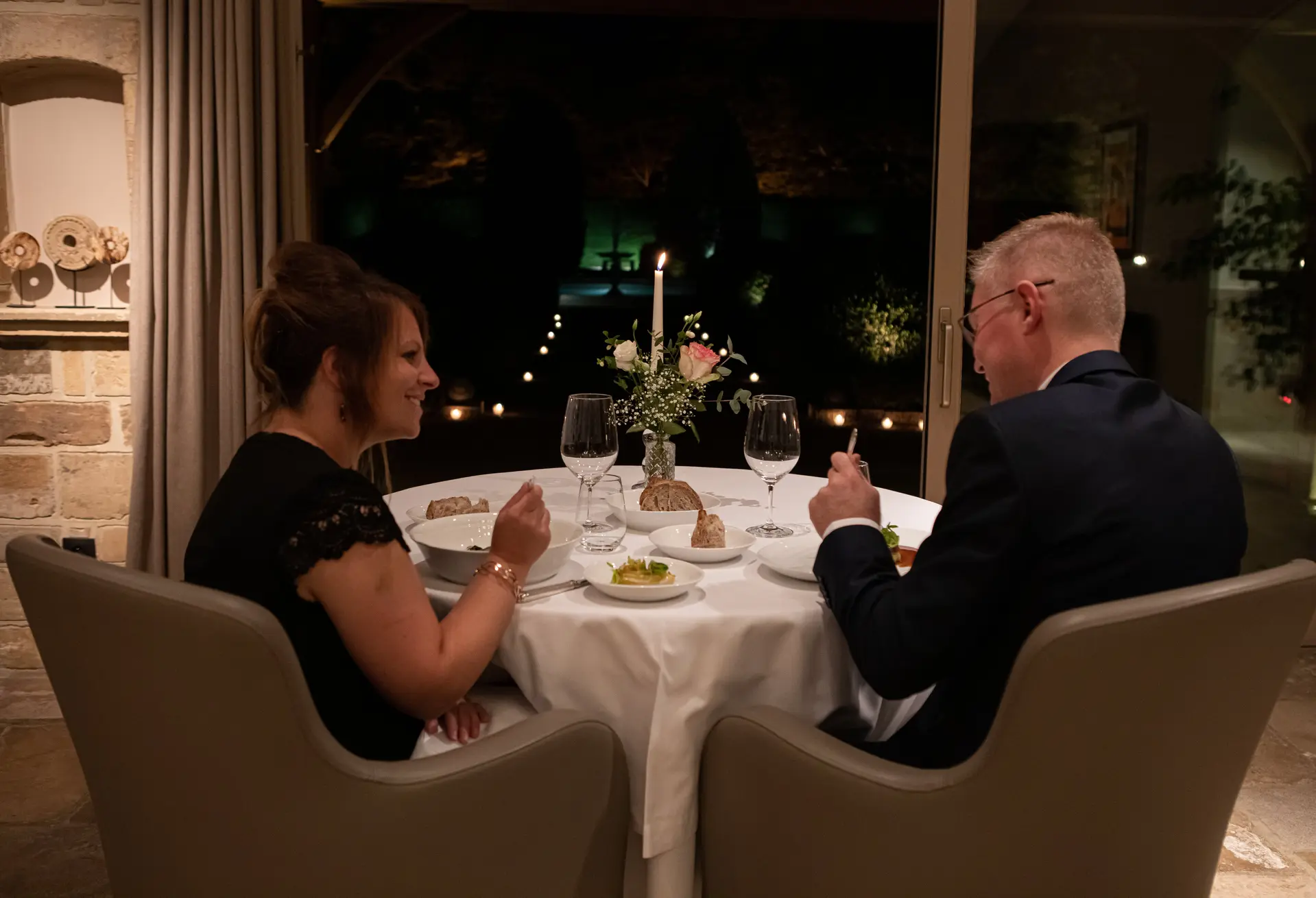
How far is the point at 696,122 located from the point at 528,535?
465cm

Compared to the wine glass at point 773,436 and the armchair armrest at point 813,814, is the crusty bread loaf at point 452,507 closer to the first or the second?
the wine glass at point 773,436

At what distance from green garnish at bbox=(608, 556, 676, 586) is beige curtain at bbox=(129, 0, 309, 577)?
237 cm

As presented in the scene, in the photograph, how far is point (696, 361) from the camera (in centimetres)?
202

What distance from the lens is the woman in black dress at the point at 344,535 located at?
1279mm

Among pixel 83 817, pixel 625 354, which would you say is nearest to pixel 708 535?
pixel 625 354

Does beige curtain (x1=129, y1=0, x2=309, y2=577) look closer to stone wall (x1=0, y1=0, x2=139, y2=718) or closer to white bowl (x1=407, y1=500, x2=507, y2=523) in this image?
stone wall (x1=0, y1=0, x2=139, y2=718)

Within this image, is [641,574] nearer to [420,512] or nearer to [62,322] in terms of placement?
[420,512]

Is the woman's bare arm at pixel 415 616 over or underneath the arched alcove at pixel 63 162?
underneath

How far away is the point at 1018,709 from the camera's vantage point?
1102 millimetres

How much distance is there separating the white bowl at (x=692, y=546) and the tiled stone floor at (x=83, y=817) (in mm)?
1346

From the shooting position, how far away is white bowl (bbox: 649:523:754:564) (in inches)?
66.3

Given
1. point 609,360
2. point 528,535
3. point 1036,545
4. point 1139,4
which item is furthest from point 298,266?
point 1139,4

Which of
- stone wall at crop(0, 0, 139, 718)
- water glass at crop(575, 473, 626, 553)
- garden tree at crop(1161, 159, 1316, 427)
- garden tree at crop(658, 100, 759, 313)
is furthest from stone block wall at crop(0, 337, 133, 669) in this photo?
garden tree at crop(1161, 159, 1316, 427)

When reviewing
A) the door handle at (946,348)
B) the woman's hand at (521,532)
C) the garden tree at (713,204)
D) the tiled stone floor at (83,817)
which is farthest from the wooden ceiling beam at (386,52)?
the woman's hand at (521,532)
